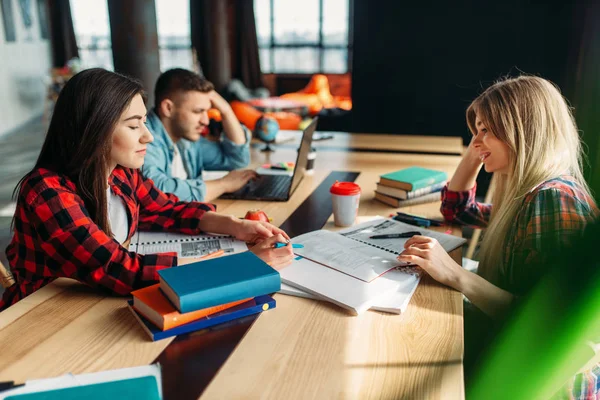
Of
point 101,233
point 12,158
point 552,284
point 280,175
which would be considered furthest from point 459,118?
point 12,158

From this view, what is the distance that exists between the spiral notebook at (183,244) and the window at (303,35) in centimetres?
762

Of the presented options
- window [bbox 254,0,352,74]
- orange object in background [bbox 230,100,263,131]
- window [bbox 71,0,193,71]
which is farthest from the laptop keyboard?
window [bbox 71,0,193,71]

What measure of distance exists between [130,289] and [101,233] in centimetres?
15

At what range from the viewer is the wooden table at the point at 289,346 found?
0.92 metres

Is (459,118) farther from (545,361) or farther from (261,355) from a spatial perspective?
(261,355)

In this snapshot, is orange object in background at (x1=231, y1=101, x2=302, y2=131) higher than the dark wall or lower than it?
lower

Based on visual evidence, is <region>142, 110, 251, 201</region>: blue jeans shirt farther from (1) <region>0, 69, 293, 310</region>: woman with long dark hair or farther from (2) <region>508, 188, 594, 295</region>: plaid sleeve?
(2) <region>508, 188, 594, 295</region>: plaid sleeve

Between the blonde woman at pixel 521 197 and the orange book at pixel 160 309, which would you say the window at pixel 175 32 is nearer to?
the blonde woman at pixel 521 197

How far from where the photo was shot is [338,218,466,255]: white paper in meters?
1.50

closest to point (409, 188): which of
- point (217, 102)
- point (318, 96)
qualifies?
point (217, 102)

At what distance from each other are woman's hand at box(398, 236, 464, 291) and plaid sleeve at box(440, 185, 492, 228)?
52 centimetres

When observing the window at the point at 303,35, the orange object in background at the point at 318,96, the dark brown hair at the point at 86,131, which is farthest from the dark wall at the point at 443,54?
the window at the point at 303,35

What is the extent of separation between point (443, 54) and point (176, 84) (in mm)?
2544

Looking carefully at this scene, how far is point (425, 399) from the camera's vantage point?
89cm
